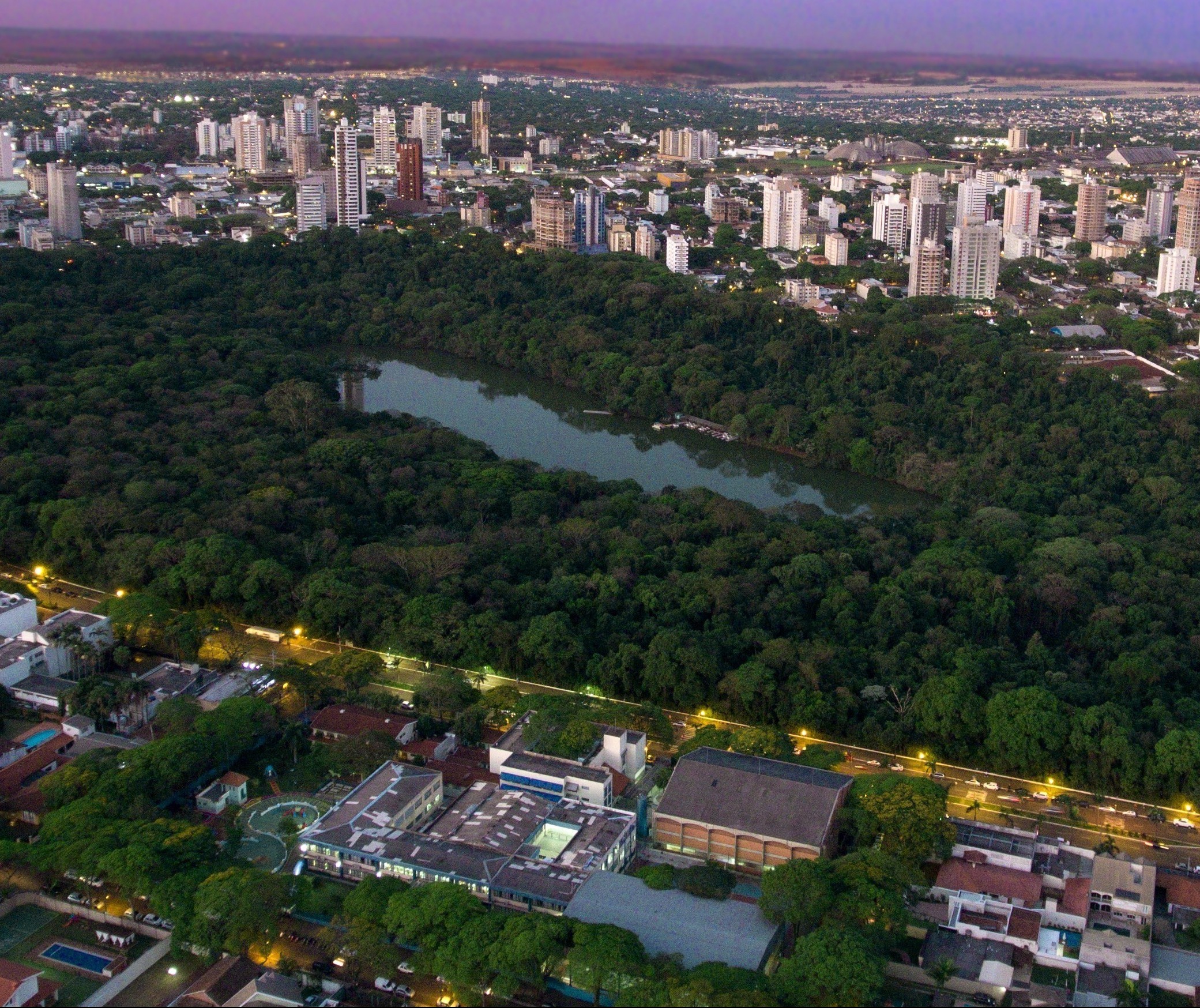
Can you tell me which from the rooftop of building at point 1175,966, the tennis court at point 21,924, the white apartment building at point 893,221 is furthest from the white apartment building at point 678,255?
the tennis court at point 21,924

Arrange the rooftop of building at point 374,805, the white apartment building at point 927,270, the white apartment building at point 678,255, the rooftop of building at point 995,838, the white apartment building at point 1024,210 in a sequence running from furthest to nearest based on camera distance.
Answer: the white apartment building at point 1024,210, the white apartment building at point 678,255, the white apartment building at point 927,270, the rooftop of building at point 995,838, the rooftop of building at point 374,805

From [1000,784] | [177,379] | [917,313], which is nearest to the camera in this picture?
[1000,784]

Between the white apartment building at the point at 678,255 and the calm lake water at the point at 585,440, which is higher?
the white apartment building at the point at 678,255

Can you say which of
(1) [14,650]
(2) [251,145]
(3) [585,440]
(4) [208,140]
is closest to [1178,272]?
(3) [585,440]

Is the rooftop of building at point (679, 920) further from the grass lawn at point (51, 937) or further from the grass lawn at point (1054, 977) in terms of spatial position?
the grass lawn at point (51, 937)

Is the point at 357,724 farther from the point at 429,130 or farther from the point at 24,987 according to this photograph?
the point at 429,130

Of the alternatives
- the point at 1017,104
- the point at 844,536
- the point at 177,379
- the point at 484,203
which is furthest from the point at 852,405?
the point at 1017,104

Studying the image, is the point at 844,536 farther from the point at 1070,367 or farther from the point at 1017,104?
the point at 1017,104
